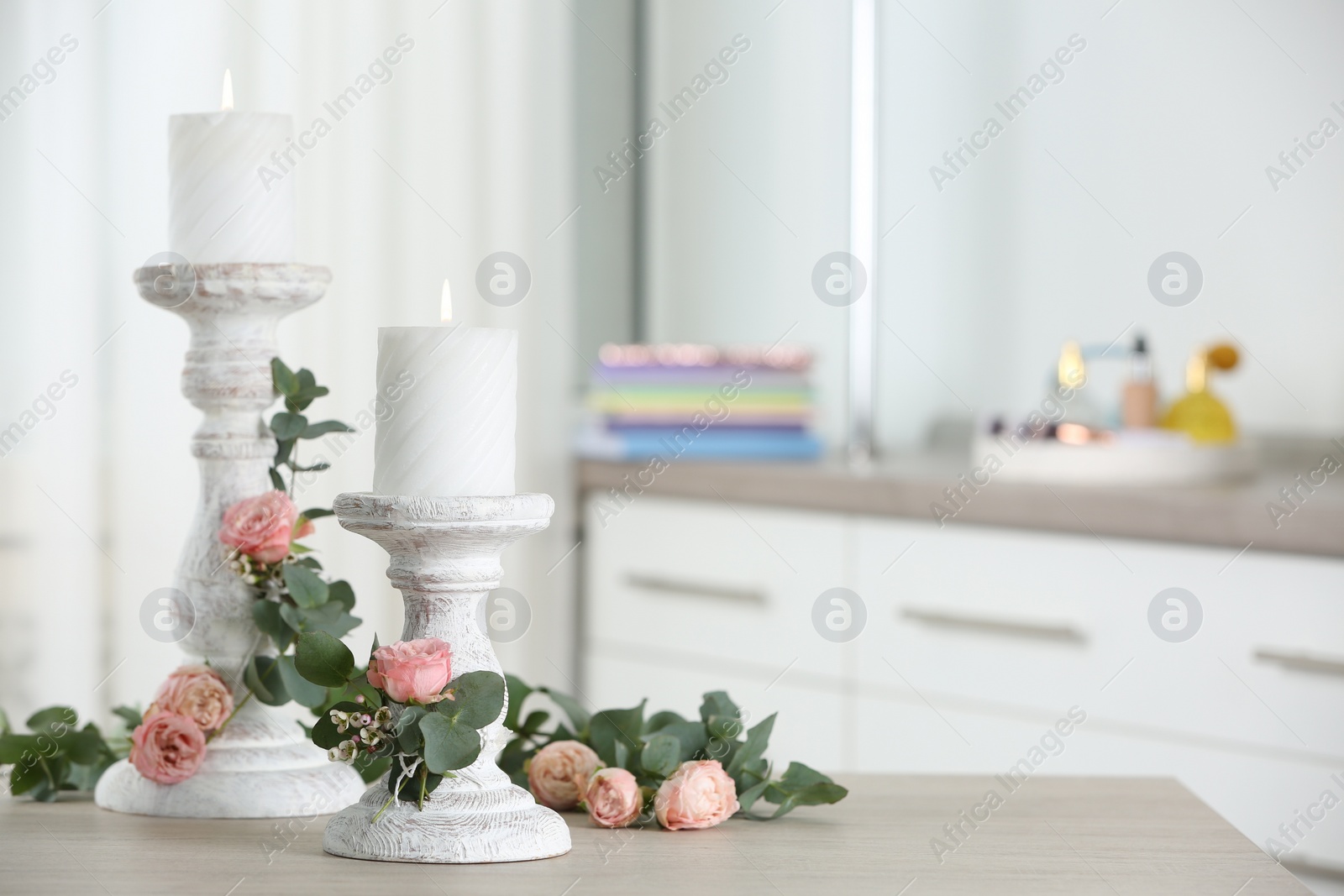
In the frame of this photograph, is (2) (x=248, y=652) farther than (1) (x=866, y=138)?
No

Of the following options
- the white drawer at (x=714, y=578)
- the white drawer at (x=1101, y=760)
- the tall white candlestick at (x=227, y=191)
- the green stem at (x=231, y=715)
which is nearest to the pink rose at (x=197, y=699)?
Result: the green stem at (x=231, y=715)

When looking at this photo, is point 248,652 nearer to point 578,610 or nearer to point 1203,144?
point 578,610

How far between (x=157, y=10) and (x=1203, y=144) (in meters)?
1.50

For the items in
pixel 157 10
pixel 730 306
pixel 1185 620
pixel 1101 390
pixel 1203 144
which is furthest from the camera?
pixel 730 306

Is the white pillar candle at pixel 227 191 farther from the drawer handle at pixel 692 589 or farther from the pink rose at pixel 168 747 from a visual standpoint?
the drawer handle at pixel 692 589

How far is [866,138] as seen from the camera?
222cm

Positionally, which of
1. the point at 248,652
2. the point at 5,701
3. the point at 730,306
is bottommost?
the point at 5,701

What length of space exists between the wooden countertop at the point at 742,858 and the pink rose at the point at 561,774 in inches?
0.7

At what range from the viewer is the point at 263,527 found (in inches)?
26.5

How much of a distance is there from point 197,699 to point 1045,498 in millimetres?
1121

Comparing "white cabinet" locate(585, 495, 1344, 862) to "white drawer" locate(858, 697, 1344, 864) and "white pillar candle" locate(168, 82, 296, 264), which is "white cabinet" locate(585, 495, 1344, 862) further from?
"white pillar candle" locate(168, 82, 296, 264)

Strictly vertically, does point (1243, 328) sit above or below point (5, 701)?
above

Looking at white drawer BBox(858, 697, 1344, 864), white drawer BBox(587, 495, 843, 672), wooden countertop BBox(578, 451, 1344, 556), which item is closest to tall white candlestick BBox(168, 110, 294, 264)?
white drawer BBox(858, 697, 1344, 864)

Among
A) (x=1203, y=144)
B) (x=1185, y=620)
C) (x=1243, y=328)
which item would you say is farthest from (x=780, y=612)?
(x=1203, y=144)
